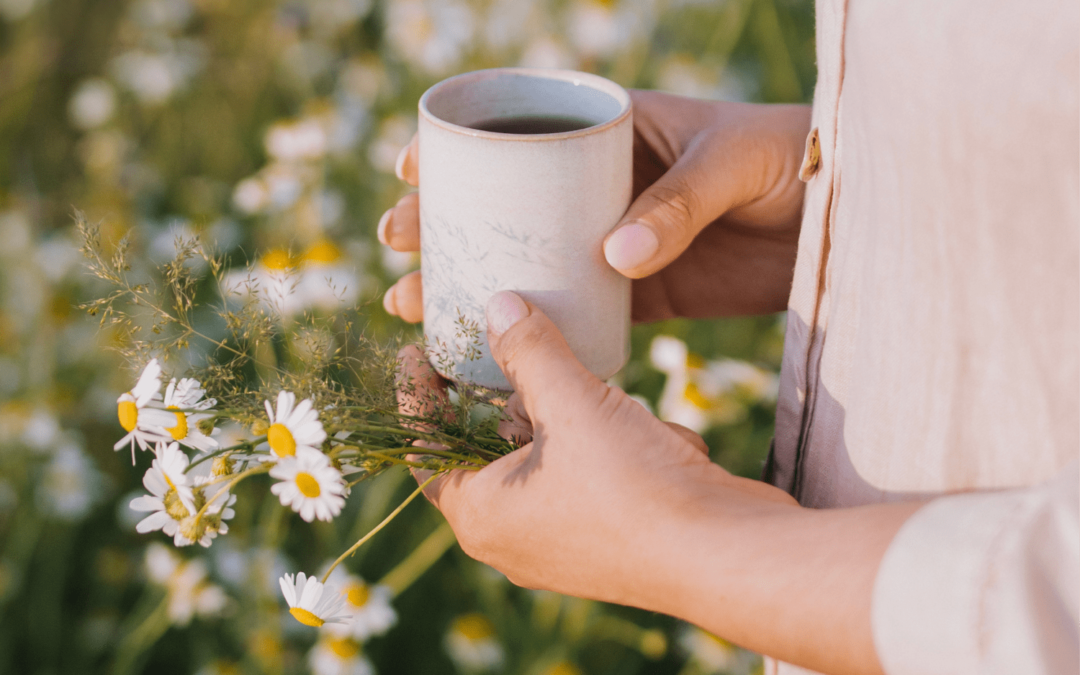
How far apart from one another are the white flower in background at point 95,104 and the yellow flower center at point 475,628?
1.15 m

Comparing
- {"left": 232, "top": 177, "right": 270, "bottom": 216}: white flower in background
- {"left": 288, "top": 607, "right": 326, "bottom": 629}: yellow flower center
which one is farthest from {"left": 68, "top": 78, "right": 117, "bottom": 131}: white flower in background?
{"left": 288, "top": 607, "right": 326, "bottom": 629}: yellow flower center

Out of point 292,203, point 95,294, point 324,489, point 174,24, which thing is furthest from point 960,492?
point 174,24

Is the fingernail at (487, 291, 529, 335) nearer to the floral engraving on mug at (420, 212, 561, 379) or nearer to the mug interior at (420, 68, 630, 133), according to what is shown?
the floral engraving on mug at (420, 212, 561, 379)

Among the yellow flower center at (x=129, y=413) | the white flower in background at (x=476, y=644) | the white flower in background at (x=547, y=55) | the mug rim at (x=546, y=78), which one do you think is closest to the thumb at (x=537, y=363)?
the mug rim at (x=546, y=78)

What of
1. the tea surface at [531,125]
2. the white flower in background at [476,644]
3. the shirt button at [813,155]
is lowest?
the white flower in background at [476,644]

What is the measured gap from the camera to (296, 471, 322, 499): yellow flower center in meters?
0.43

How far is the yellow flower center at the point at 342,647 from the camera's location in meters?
0.97

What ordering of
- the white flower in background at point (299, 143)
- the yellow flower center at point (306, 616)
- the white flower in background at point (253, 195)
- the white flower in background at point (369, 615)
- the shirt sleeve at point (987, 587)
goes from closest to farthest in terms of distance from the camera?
the shirt sleeve at point (987, 587) < the yellow flower center at point (306, 616) < the white flower in background at point (369, 615) < the white flower in background at point (253, 195) < the white flower in background at point (299, 143)

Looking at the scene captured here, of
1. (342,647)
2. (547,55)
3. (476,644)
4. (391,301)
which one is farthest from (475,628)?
(547,55)

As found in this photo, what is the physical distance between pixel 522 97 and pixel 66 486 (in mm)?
870

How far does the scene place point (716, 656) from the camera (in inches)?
A: 38.9

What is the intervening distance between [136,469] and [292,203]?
0.43 m

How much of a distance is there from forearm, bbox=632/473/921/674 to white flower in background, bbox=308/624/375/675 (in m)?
0.60

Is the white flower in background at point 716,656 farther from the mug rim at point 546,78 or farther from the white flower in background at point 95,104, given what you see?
the white flower in background at point 95,104
